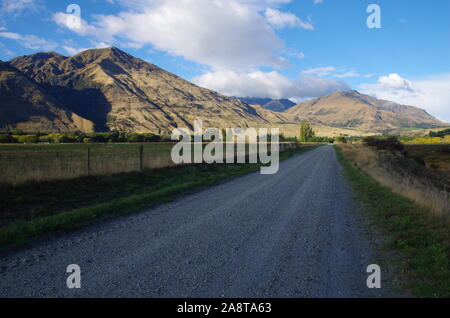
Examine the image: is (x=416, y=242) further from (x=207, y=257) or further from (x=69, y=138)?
(x=69, y=138)

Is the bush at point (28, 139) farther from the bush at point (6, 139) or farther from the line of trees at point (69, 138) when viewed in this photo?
the bush at point (6, 139)

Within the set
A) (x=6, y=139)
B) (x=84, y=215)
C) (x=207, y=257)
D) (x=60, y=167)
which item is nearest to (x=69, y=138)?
(x=6, y=139)

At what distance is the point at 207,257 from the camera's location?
5.61 metres

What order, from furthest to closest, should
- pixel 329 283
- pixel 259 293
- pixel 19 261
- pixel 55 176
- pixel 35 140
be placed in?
pixel 35 140
pixel 55 176
pixel 19 261
pixel 329 283
pixel 259 293

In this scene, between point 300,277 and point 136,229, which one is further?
point 136,229

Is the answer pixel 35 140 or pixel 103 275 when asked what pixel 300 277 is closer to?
pixel 103 275

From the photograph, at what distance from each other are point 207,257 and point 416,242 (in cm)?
461

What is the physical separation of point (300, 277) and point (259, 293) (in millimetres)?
903

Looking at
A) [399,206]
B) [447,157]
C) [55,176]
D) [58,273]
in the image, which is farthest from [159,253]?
[447,157]

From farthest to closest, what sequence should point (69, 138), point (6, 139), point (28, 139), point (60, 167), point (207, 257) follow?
point (69, 138), point (28, 139), point (6, 139), point (60, 167), point (207, 257)

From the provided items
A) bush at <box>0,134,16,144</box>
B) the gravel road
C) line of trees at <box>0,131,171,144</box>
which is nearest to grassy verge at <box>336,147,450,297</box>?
the gravel road

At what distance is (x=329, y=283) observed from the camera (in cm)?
457

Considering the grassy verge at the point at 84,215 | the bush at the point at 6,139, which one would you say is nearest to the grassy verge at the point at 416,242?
the grassy verge at the point at 84,215
